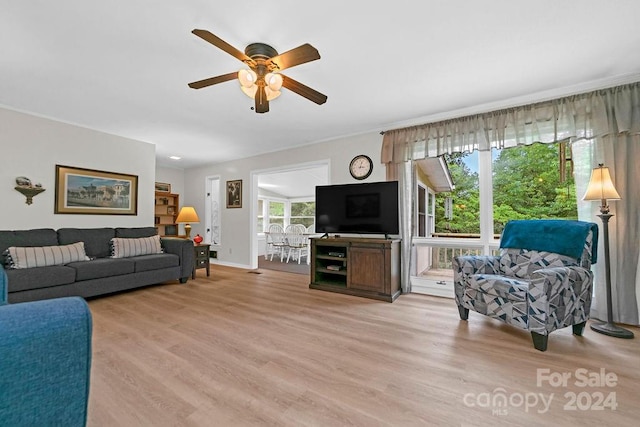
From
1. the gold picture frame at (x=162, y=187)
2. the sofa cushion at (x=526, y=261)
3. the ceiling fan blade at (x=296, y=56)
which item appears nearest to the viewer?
the ceiling fan blade at (x=296, y=56)

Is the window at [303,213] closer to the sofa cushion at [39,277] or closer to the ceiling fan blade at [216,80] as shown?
the sofa cushion at [39,277]

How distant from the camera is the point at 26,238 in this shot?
10.7 ft

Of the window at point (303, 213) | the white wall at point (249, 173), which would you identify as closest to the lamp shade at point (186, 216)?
the white wall at point (249, 173)

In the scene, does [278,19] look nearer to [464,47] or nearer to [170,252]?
[464,47]

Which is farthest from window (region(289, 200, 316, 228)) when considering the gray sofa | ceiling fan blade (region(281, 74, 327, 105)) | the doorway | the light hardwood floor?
ceiling fan blade (region(281, 74, 327, 105))

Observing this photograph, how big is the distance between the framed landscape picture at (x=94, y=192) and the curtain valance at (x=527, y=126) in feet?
13.6

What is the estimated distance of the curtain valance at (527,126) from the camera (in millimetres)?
2582

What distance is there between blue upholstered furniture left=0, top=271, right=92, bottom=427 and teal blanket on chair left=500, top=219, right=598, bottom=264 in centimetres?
334

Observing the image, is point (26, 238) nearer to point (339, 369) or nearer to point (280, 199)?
point (339, 369)

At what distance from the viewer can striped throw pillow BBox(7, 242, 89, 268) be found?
2961 mm

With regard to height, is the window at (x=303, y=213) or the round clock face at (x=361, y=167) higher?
the round clock face at (x=361, y=167)

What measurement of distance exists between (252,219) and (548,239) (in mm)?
4624

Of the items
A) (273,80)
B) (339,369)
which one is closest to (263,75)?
(273,80)

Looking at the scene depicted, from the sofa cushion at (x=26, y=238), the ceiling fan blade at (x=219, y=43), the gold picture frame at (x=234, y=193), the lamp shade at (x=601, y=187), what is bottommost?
the sofa cushion at (x=26, y=238)
